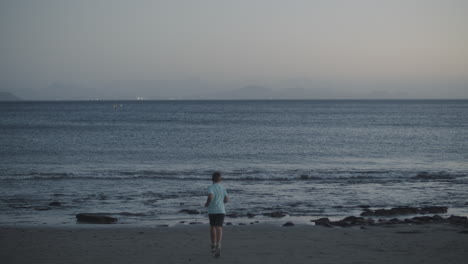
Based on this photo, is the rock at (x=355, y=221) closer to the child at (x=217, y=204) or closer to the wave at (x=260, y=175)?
the child at (x=217, y=204)

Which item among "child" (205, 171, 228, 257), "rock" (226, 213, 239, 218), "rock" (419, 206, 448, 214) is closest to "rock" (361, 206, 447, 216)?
"rock" (419, 206, 448, 214)

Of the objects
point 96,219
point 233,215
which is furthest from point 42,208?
point 233,215

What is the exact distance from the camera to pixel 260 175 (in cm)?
2845

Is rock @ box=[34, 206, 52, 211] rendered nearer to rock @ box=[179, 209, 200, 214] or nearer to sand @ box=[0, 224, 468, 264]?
sand @ box=[0, 224, 468, 264]

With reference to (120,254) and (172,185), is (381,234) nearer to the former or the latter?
(120,254)

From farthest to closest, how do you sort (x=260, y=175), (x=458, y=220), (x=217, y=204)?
(x=260, y=175) → (x=458, y=220) → (x=217, y=204)

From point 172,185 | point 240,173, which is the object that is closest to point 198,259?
point 172,185

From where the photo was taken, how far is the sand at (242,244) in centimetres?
1041

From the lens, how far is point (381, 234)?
13266mm

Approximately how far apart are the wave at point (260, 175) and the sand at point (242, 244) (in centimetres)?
1248

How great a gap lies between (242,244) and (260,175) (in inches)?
652

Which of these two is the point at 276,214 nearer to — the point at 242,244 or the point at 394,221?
the point at 394,221

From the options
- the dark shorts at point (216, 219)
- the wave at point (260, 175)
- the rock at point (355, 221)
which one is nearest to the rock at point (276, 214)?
the rock at point (355, 221)

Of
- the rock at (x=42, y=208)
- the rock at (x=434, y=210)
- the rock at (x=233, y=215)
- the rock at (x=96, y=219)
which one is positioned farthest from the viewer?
the rock at (x=42, y=208)
